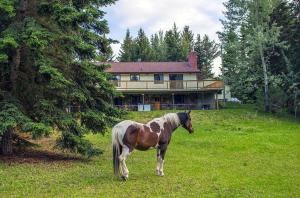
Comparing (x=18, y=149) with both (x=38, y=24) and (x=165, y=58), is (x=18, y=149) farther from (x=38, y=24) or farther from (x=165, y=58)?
(x=165, y=58)

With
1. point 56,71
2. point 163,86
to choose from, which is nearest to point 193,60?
point 163,86

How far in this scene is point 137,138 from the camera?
1246 centimetres

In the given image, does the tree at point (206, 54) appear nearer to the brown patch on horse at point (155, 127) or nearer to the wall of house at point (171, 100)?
the wall of house at point (171, 100)

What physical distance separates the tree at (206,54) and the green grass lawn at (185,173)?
66638 millimetres

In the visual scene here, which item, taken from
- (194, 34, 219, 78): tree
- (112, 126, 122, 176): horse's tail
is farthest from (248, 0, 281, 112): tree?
(194, 34, 219, 78): tree

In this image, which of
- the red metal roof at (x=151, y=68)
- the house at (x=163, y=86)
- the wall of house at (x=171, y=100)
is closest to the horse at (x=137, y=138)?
the house at (x=163, y=86)

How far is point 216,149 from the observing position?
22.1m

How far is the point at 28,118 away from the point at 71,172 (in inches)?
110

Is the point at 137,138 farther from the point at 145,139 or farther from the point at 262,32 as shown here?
the point at 262,32

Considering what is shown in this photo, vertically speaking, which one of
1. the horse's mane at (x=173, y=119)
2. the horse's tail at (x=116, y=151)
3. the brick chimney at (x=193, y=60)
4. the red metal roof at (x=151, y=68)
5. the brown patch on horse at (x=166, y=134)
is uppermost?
the brick chimney at (x=193, y=60)

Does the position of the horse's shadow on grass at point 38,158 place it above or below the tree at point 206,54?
below

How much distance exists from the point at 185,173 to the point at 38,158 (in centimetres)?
643

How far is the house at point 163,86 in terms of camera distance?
4666cm

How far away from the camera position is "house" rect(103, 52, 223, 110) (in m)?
46.7
